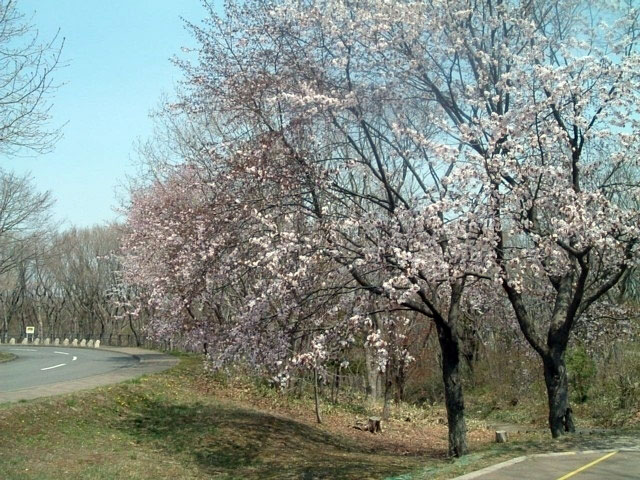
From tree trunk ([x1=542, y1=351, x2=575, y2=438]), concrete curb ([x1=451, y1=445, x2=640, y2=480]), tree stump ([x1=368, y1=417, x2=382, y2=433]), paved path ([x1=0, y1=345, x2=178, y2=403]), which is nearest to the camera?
concrete curb ([x1=451, y1=445, x2=640, y2=480])

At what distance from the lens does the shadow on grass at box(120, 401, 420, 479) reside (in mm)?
14211

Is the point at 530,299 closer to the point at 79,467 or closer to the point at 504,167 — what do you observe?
the point at 504,167

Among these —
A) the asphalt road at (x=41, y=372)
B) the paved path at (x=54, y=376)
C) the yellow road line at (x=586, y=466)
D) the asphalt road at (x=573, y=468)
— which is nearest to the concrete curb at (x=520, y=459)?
the asphalt road at (x=573, y=468)

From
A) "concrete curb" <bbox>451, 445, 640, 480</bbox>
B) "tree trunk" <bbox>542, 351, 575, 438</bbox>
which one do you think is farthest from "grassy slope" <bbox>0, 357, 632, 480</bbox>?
"tree trunk" <bbox>542, 351, 575, 438</bbox>

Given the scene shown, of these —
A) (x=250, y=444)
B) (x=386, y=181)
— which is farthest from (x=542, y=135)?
(x=250, y=444)

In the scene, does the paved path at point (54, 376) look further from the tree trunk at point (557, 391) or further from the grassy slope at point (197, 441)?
the tree trunk at point (557, 391)

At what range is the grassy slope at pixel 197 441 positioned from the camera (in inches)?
483

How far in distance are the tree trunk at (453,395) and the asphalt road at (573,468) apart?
3.70 meters

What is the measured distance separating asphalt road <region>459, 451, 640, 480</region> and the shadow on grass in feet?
13.3

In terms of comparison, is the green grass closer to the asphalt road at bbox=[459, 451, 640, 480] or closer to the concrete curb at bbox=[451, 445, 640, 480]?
the concrete curb at bbox=[451, 445, 640, 480]

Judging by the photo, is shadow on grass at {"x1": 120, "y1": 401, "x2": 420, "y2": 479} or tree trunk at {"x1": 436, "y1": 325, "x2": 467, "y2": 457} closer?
tree trunk at {"x1": 436, "y1": 325, "x2": 467, "y2": 457}

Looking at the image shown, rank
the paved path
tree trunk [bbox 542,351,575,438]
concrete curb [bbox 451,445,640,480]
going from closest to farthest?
concrete curb [bbox 451,445,640,480] < tree trunk [bbox 542,351,575,438] < the paved path

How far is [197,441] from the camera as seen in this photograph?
16.2 meters

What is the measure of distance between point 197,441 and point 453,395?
642cm
